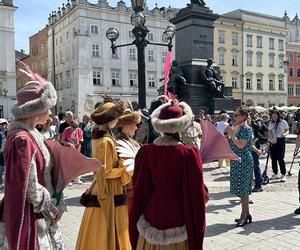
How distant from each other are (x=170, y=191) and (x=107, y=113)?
1351 millimetres

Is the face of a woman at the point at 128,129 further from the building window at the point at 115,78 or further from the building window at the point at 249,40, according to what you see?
the building window at the point at 249,40

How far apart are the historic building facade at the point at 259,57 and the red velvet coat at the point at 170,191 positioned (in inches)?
2353

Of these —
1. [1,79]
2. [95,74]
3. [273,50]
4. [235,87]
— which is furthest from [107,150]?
[273,50]

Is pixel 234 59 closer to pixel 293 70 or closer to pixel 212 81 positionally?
pixel 293 70

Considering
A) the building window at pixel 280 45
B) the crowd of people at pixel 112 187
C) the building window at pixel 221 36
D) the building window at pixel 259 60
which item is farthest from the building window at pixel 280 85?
the crowd of people at pixel 112 187

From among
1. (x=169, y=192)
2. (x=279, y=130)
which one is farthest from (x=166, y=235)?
(x=279, y=130)

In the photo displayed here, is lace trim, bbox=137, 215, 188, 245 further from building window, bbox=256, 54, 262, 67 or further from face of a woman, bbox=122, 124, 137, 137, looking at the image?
building window, bbox=256, 54, 262, 67

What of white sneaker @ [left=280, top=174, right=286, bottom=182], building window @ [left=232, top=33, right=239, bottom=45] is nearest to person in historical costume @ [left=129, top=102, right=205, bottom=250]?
white sneaker @ [left=280, top=174, right=286, bottom=182]

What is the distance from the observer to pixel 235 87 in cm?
6284

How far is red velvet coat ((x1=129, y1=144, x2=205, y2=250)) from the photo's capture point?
10.2 ft

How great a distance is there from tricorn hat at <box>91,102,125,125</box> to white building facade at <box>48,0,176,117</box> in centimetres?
4504

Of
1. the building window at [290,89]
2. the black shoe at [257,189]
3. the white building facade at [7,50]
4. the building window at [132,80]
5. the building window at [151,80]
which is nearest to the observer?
the black shoe at [257,189]

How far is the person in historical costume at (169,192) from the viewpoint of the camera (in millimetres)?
3109

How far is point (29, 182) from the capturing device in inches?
112
